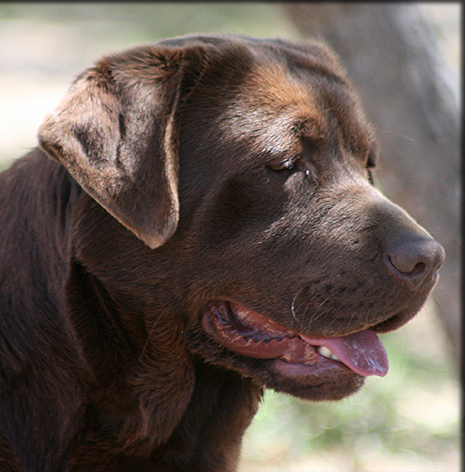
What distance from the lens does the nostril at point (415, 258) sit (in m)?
2.47

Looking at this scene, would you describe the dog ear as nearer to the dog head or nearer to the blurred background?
the dog head

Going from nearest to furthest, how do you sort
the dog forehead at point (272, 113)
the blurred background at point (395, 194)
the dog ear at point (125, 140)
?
the dog ear at point (125, 140) → the dog forehead at point (272, 113) → the blurred background at point (395, 194)

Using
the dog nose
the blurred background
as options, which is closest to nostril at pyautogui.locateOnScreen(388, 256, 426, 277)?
the dog nose

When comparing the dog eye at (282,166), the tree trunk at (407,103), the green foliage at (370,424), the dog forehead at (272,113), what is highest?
Result: the dog forehead at (272,113)

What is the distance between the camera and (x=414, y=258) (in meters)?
2.47

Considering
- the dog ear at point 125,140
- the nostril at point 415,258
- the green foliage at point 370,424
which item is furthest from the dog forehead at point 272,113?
the green foliage at point 370,424

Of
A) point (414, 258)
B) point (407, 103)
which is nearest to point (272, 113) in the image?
point (414, 258)

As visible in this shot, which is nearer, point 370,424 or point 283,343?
point 283,343

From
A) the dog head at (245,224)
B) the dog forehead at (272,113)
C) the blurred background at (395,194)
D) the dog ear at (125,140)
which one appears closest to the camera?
the dog ear at (125,140)

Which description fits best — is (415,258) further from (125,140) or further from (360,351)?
(125,140)

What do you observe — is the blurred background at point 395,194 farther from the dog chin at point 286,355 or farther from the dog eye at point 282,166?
the dog eye at point 282,166

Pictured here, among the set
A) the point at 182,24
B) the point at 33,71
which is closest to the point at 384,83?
the point at 33,71

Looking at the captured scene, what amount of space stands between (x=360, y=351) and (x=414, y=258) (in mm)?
461

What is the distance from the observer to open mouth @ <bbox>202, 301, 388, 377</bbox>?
2674mm
